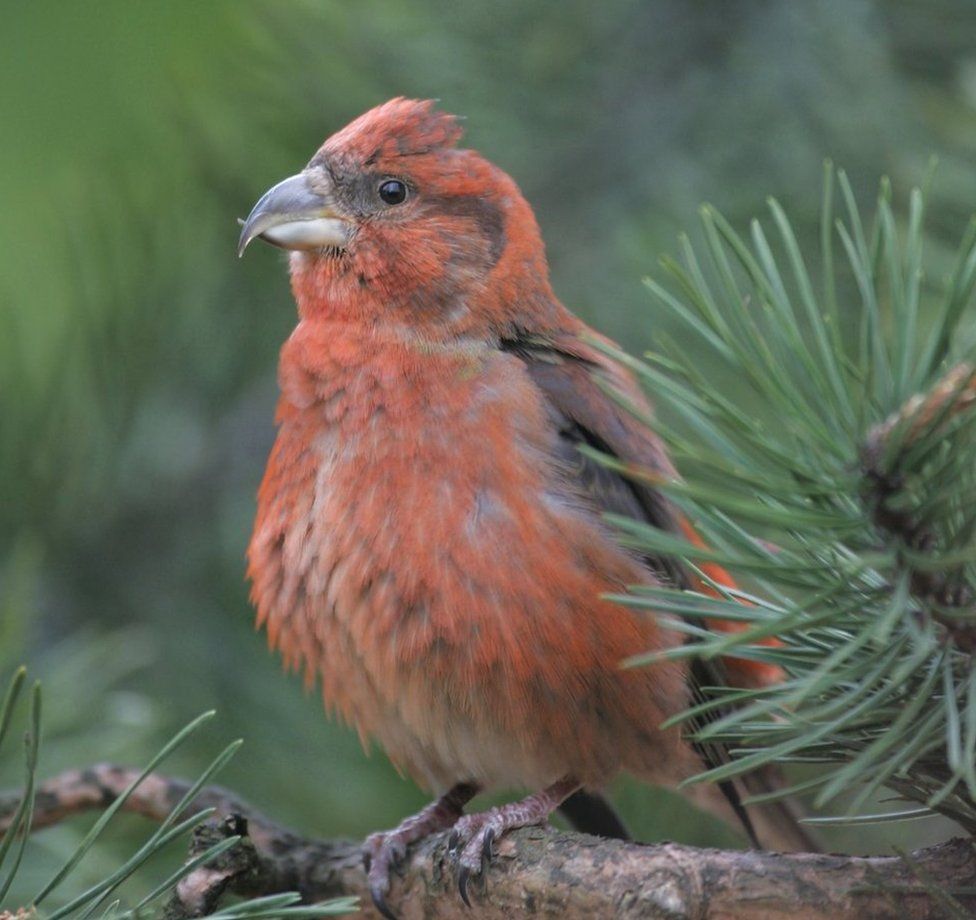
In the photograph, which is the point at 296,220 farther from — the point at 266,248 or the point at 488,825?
the point at 488,825

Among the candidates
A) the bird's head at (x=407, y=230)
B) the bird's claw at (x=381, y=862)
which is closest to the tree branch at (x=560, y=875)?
the bird's claw at (x=381, y=862)

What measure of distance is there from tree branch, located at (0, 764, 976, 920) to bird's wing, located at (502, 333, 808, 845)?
794mm

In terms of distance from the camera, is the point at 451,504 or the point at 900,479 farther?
the point at 451,504

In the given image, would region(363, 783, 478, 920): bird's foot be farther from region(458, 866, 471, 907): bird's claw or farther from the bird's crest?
the bird's crest

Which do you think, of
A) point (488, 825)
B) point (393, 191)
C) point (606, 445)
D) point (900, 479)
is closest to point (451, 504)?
point (606, 445)

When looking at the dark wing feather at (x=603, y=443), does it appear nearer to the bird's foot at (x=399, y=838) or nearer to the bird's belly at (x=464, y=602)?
the bird's belly at (x=464, y=602)

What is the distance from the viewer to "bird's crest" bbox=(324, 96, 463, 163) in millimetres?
3289

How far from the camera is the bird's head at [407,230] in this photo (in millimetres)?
3176

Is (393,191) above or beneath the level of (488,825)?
above

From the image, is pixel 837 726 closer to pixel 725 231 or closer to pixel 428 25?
pixel 725 231

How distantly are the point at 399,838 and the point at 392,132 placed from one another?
1664 mm

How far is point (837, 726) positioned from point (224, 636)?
2.26 meters

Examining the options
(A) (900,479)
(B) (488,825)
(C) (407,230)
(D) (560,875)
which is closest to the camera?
(A) (900,479)

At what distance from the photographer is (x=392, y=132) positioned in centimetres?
331
